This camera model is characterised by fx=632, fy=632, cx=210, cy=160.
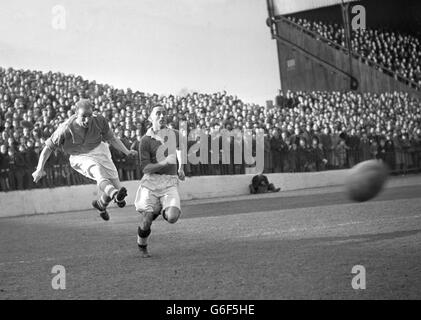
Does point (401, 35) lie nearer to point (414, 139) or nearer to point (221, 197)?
point (414, 139)

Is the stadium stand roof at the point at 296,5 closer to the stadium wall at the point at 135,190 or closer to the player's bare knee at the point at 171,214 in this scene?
the stadium wall at the point at 135,190

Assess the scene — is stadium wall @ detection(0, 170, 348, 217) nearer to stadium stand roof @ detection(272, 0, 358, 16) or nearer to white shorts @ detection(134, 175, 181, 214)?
white shorts @ detection(134, 175, 181, 214)

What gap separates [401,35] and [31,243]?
3527 cm

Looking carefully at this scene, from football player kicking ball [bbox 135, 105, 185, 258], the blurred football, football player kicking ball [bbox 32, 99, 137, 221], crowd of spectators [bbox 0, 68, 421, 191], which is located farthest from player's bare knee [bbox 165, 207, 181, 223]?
crowd of spectators [bbox 0, 68, 421, 191]

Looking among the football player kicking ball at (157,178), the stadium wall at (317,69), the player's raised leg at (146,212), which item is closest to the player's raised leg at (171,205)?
the football player kicking ball at (157,178)

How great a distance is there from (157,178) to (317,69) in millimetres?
30189

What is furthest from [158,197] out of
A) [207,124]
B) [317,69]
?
[317,69]

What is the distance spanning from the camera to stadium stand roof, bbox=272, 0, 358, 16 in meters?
37.4

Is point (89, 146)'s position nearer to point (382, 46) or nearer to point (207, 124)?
point (207, 124)

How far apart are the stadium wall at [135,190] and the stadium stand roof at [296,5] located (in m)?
16.2

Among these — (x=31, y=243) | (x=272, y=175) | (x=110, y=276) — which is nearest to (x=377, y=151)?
(x=272, y=175)

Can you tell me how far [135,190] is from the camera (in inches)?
787

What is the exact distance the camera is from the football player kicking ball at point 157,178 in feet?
27.2
